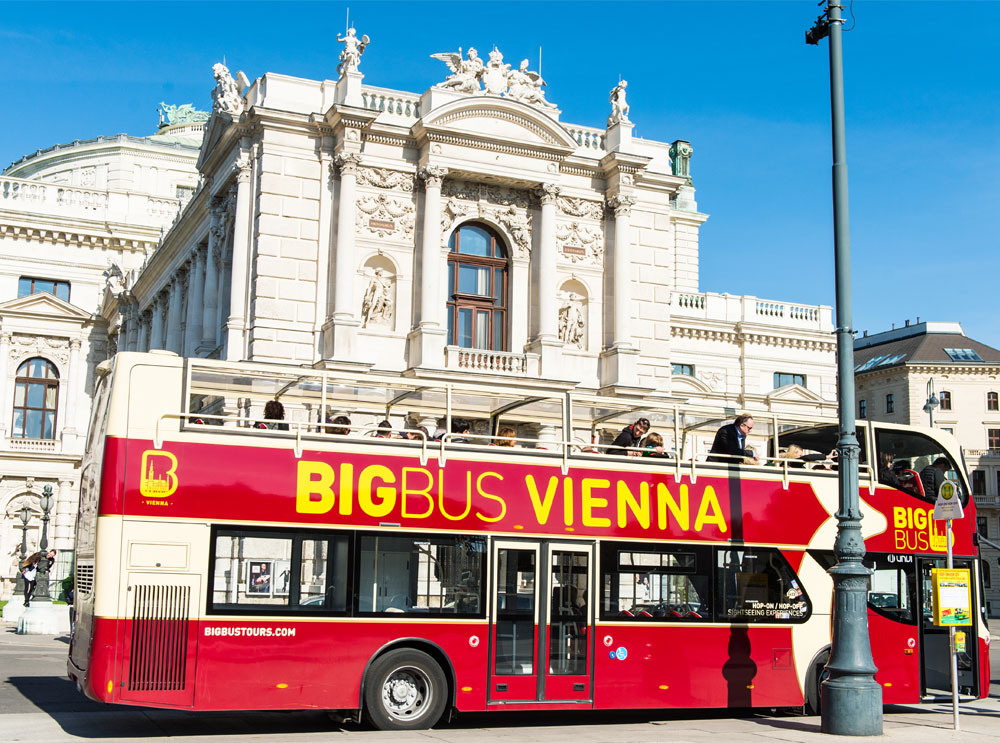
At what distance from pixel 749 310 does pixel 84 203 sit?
32.0 meters

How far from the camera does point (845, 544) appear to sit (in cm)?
1391

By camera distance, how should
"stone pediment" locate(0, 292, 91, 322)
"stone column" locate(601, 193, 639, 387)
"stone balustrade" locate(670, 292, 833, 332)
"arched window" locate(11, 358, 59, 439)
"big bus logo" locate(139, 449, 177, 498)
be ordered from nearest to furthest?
1. "big bus logo" locate(139, 449, 177, 498)
2. "stone column" locate(601, 193, 639, 387)
3. "stone pediment" locate(0, 292, 91, 322)
4. "arched window" locate(11, 358, 59, 439)
5. "stone balustrade" locate(670, 292, 833, 332)

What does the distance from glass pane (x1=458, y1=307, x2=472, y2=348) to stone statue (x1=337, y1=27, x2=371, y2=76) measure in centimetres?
798

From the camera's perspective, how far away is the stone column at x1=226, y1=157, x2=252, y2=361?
32594 mm

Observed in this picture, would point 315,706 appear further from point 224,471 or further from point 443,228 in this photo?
point 443,228

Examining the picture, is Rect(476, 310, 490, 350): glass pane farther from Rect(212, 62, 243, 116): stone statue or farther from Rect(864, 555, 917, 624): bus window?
Rect(864, 555, 917, 624): bus window

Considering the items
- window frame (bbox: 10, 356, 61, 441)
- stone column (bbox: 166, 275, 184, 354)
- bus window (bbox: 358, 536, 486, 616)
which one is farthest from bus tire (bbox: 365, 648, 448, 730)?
window frame (bbox: 10, 356, 61, 441)

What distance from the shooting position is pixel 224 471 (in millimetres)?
13023

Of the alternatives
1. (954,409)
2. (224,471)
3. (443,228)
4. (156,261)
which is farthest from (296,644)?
(954,409)

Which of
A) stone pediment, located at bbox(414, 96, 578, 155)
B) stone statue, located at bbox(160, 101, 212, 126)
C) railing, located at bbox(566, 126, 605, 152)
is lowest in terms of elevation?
stone pediment, located at bbox(414, 96, 578, 155)

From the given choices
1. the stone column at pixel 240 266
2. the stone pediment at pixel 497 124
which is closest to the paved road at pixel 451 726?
the stone column at pixel 240 266

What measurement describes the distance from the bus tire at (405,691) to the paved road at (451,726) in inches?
11.0

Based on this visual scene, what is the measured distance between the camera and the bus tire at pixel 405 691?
1359cm

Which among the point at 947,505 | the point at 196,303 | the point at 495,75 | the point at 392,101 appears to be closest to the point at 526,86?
the point at 495,75
